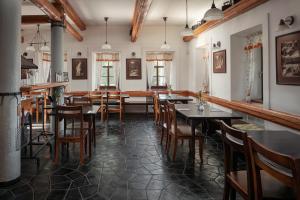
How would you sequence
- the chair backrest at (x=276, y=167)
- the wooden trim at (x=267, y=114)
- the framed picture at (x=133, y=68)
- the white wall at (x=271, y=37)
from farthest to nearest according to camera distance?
the framed picture at (x=133, y=68) < the white wall at (x=271, y=37) < the wooden trim at (x=267, y=114) < the chair backrest at (x=276, y=167)

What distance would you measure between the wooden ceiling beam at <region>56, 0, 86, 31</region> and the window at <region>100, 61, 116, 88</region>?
5.05ft

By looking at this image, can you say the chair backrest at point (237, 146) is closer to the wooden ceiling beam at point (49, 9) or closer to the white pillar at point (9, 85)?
the white pillar at point (9, 85)

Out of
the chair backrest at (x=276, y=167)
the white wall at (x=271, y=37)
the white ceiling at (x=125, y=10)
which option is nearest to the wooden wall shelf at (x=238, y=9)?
the white wall at (x=271, y=37)

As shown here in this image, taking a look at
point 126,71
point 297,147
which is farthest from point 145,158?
A: point 126,71

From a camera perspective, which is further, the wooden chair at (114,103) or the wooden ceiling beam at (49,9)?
the wooden chair at (114,103)

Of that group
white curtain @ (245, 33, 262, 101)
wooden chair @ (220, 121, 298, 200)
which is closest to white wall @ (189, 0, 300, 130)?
white curtain @ (245, 33, 262, 101)

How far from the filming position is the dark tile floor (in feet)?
10.1

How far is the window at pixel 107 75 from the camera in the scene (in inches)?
397

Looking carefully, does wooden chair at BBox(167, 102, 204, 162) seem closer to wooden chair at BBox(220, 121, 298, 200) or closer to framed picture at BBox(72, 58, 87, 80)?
wooden chair at BBox(220, 121, 298, 200)

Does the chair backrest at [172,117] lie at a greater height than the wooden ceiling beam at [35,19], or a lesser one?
lesser

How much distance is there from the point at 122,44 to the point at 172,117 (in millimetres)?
6079

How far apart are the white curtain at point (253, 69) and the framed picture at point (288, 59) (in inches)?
55.8

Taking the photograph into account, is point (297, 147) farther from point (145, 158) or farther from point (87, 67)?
point (87, 67)

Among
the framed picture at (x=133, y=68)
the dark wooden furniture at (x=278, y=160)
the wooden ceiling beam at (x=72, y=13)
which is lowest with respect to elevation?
the dark wooden furniture at (x=278, y=160)
